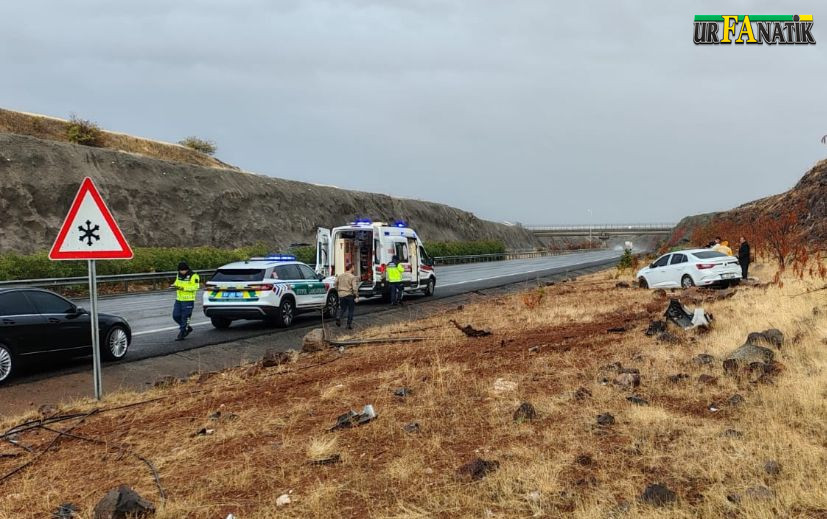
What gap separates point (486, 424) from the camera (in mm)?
5738

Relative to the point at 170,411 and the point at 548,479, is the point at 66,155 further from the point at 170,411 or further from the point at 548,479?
the point at 548,479

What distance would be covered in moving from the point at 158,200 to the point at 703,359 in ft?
146

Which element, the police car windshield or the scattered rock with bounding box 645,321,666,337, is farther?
the police car windshield

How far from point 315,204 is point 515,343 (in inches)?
2149

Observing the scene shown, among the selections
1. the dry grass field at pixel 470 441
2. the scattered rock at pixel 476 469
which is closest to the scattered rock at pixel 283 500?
the dry grass field at pixel 470 441

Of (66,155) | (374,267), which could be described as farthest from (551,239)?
(374,267)

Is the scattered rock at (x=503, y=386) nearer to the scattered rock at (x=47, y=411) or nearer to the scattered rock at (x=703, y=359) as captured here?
the scattered rock at (x=703, y=359)

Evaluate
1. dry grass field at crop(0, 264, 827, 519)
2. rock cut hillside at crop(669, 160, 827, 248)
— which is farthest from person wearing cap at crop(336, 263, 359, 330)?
rock cut hillside at crop(669, 160, 827, 248)

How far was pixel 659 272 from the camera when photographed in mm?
21312

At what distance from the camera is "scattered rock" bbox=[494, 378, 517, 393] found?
22.9 ft

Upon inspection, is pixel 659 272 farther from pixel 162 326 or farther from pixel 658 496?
pixel 658 496

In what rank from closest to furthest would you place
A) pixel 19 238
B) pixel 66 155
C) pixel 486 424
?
1. pixel 486 424
2. pixel 19 238
3. pixel 66 155

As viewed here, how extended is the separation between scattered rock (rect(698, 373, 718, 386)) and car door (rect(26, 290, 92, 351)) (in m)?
9.62

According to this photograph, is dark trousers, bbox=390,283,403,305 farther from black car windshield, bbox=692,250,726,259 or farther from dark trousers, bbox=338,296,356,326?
black car windshield, bbox=692,250,726,259
